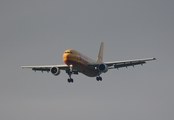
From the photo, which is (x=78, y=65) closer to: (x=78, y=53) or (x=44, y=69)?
(x=78, y=53)

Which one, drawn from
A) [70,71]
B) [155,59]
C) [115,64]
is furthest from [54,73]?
[155,59]

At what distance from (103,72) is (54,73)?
915cm

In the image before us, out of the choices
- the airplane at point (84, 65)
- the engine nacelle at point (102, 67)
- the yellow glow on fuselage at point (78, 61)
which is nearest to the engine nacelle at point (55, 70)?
the airplane at point (84, 65)

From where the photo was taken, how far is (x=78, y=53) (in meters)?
102

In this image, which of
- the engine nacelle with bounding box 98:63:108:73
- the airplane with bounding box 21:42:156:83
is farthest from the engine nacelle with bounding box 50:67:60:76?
the engine nacelle with bounding box 98:63:108:73

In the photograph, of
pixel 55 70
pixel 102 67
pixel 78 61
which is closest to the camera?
pixel 78 61

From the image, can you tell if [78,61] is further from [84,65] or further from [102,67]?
[102,67]

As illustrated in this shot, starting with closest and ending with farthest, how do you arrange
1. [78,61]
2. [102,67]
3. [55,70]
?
[78,61], [102,67], [55,70]

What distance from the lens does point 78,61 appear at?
10100cm

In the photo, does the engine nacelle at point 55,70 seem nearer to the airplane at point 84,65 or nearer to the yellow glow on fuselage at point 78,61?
the airplane at point 84,65

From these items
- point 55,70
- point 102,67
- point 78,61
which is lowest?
point 102,67

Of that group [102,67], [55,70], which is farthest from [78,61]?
[55,70]

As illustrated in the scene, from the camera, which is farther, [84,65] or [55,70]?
[55,70]

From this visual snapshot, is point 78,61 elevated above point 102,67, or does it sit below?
above
